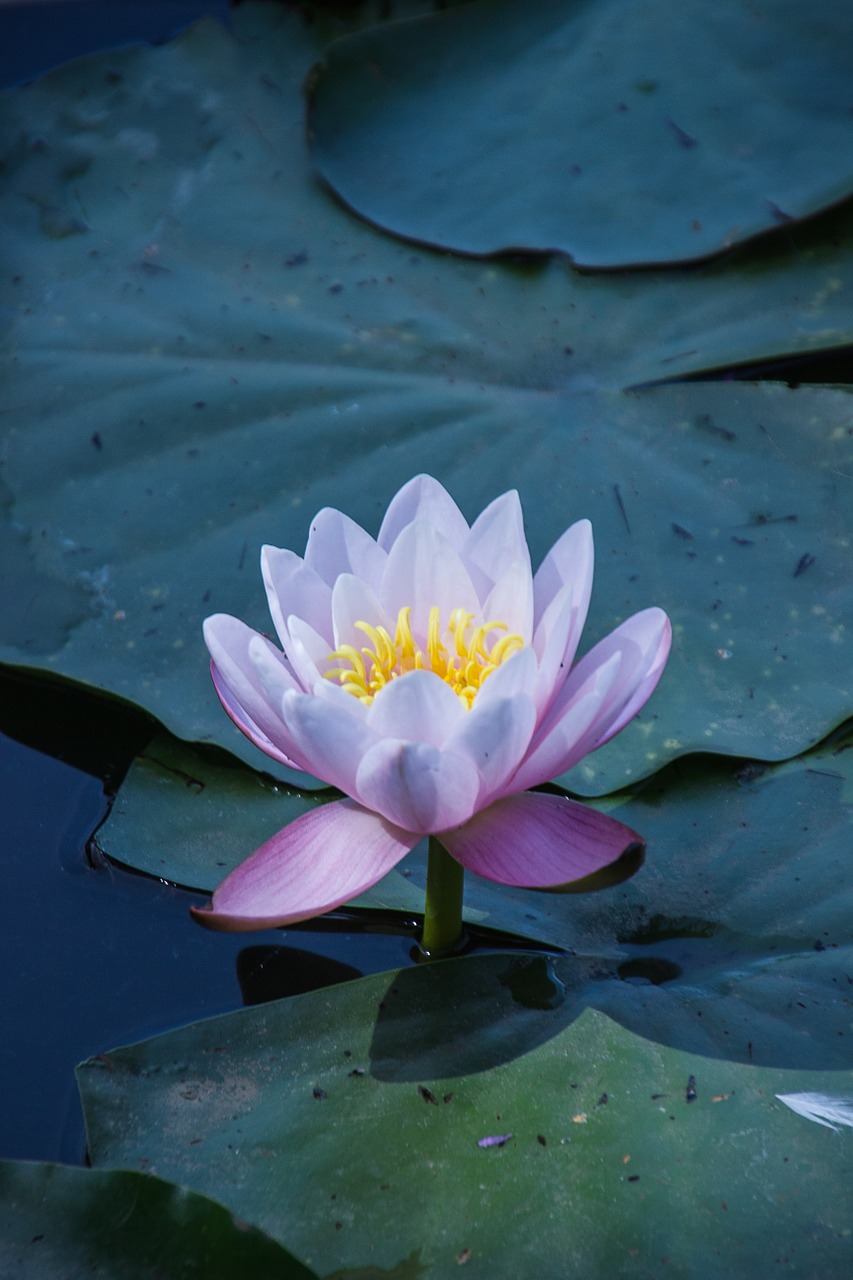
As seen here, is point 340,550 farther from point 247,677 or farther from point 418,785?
point 418,785

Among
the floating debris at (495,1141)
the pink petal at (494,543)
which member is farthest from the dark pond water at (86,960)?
the pink petal at (494,543)

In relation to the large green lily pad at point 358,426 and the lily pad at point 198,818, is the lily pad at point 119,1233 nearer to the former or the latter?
the lily pad at point 198,818

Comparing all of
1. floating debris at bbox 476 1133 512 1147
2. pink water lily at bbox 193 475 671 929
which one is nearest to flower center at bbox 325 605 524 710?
pink water lily at bbox 193 475 671 929

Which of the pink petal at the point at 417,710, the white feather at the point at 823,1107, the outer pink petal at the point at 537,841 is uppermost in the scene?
the pink petal at the point at 417,710

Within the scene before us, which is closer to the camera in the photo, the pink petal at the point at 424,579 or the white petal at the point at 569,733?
the white petal at the point at 569,733

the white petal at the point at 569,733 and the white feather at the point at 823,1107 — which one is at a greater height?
the white petal at the point at 569,733

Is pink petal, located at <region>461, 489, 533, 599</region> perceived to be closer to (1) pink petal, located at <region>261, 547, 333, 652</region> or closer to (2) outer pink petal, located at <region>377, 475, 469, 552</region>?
(2) outer pink petal, located at <region>377, 475, 469, 552</region>

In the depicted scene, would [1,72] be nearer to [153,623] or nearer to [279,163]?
[279,163]
